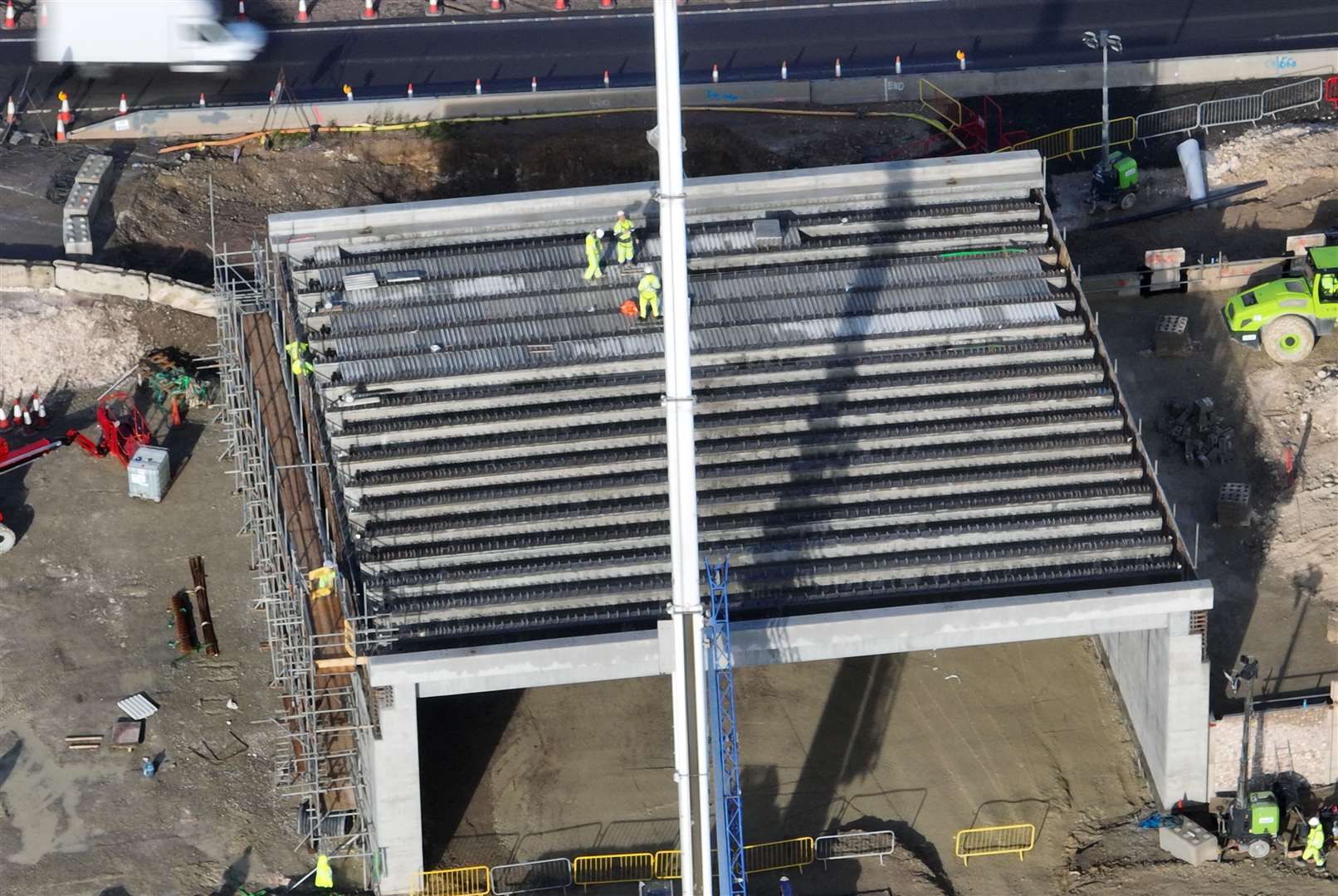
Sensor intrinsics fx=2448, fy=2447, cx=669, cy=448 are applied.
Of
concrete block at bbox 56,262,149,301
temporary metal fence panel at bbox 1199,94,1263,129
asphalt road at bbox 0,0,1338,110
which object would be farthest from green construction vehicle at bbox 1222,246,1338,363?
concrete block at bbox 56,262,149,301

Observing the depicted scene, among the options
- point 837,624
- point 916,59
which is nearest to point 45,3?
point 916,59

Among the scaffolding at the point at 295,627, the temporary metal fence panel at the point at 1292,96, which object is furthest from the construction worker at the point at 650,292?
the temporary metal fence panel at the point at 1292,96

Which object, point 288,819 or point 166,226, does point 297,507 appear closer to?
point 288,819

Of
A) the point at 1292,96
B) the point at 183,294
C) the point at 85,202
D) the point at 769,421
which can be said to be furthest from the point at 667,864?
the point at 1292,96

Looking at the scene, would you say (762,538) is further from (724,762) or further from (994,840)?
(994,840)

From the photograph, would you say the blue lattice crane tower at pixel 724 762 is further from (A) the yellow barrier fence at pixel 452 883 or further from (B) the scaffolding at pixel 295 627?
(B) the scaffolding at pixel 295 627

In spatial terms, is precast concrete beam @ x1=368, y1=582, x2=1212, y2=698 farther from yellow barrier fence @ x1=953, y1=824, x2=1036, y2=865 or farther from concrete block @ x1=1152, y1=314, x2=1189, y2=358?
concrete block @ x1=1152, y1=314, x2=1189, y2=358
